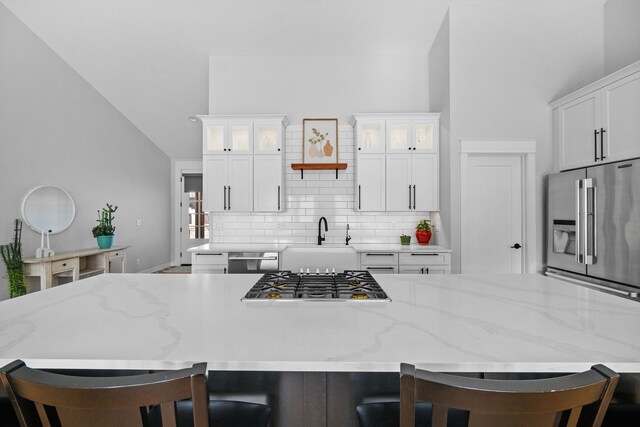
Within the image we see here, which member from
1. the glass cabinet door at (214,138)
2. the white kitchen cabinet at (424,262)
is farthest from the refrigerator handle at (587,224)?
the glass cabinet door at (214,138)

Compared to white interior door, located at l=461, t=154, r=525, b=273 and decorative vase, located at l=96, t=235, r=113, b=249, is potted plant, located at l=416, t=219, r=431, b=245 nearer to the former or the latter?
white interior door, located at l=461, t=154, r=525, b=273

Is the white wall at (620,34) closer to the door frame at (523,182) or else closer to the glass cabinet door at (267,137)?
the door frame at (523,182)

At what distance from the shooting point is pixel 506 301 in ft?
4.96

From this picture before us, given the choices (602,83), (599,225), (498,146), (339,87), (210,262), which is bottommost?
(210,262)

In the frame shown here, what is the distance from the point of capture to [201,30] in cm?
437

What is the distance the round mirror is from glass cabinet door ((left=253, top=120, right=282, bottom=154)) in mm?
3045

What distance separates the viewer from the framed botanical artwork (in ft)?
15.1

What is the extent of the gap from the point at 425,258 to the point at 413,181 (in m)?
0.94

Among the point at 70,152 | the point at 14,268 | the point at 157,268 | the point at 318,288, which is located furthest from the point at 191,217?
the point at 318,288

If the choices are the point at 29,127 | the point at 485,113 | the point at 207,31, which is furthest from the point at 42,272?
the point at 485,113

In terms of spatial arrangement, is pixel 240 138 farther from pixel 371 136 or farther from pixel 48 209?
pixel 48 209

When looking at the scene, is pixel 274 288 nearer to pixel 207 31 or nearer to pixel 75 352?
pixel 75 352

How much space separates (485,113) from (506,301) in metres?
3.02

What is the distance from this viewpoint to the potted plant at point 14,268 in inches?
162
